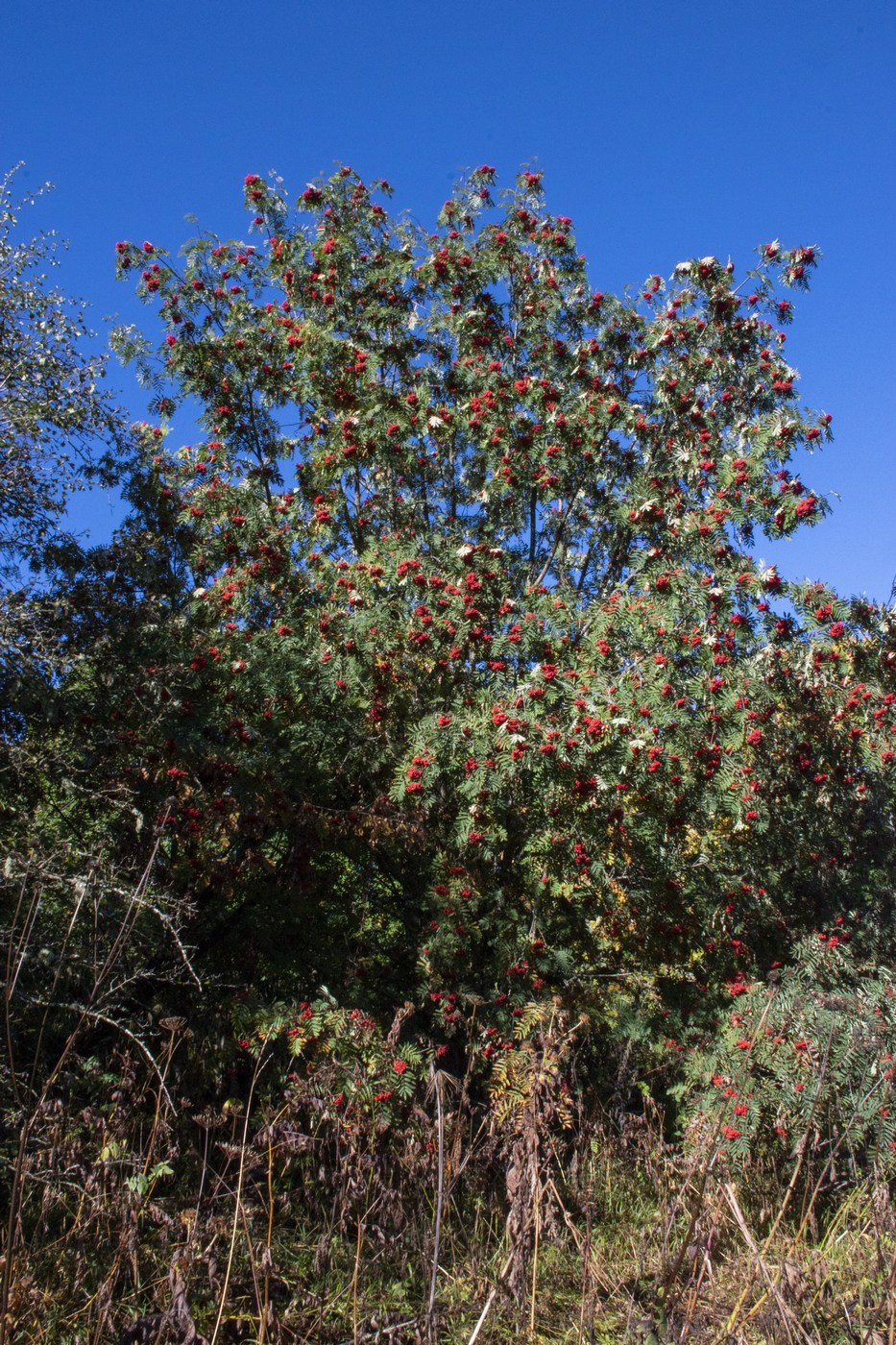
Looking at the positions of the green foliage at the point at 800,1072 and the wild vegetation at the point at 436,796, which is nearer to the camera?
the wild vegetation at the point at 436,796

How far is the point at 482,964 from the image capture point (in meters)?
4.88

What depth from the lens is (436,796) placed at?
15.0 ft

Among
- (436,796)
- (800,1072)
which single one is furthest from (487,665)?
(800,1072)

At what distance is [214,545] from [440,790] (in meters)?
1.97

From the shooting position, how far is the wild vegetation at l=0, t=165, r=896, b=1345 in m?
3.09

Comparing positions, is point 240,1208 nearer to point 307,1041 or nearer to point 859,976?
point 307,1041

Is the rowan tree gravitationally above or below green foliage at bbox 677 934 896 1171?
above

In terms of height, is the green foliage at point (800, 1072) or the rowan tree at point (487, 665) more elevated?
the rowan tree at point (487, 665)

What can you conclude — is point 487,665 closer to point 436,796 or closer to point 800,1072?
point 436,796

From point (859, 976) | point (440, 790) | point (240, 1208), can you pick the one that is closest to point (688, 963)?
point (859, 976)

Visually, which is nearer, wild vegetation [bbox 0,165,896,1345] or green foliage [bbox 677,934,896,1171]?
wild vegetation [bbox 0,165,896,1345]

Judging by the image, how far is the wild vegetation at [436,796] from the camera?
3.09 meters

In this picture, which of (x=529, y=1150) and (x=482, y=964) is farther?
(x=482, y=964)

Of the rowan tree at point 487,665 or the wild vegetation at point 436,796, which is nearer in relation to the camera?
the wild vegetation at point 436,796
